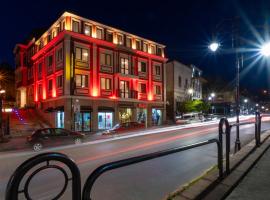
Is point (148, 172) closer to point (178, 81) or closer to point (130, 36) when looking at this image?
point (130, 36)

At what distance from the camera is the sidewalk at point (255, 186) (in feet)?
15.3

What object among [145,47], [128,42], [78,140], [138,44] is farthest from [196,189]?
[145,47]

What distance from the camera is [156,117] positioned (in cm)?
4238

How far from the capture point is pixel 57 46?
106 ft

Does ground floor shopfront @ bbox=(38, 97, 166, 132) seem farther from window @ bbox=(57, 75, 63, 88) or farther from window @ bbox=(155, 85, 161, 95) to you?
window @ bbox=(155, 85, 161, 95)

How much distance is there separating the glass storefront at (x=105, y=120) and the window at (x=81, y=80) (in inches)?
159

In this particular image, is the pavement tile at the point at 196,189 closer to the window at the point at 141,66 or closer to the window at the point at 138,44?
the window at the point at 141,66

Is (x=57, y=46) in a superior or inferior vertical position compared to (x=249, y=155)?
superior

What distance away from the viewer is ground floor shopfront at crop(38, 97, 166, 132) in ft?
97.4

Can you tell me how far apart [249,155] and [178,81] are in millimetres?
43747

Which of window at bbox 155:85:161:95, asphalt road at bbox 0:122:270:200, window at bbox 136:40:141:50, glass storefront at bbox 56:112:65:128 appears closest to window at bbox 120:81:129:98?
window at bbox 136:40:141:50

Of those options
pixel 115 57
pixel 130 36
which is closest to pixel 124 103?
pixel 115 57

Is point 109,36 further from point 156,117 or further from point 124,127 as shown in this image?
point 156,117

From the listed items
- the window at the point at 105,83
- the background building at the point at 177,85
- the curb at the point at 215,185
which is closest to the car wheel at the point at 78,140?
the curb at the point at 215,185
